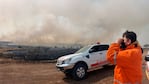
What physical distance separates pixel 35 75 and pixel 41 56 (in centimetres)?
902

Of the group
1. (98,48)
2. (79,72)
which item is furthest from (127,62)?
(98,48)

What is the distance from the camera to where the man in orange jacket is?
16.2 feet

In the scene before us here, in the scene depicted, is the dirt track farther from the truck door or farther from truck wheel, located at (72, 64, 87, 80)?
the truck door

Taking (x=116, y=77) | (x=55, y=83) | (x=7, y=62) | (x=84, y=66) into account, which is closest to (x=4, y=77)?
(x=55, y=83)

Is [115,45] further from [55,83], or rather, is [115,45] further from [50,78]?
[50,78]

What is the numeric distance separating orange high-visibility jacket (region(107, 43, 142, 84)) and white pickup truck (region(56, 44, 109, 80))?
10.3 meters

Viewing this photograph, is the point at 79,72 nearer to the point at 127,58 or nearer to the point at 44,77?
the point at 44,77

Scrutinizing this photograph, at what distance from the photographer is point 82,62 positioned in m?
15.7

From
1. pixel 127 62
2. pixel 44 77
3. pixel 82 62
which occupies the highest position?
pixel 127 62

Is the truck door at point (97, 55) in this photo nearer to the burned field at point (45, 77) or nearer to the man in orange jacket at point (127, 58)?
the burned field at point (45, 77)

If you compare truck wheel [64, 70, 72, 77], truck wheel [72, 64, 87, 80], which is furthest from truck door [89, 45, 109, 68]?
truck wheel [64, 70, 72, 77]

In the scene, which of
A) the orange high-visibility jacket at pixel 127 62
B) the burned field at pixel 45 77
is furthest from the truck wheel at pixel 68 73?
the orange high-visibility jacket at pixel 127 62

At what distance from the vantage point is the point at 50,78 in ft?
54.1

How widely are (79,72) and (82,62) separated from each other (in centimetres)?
59
